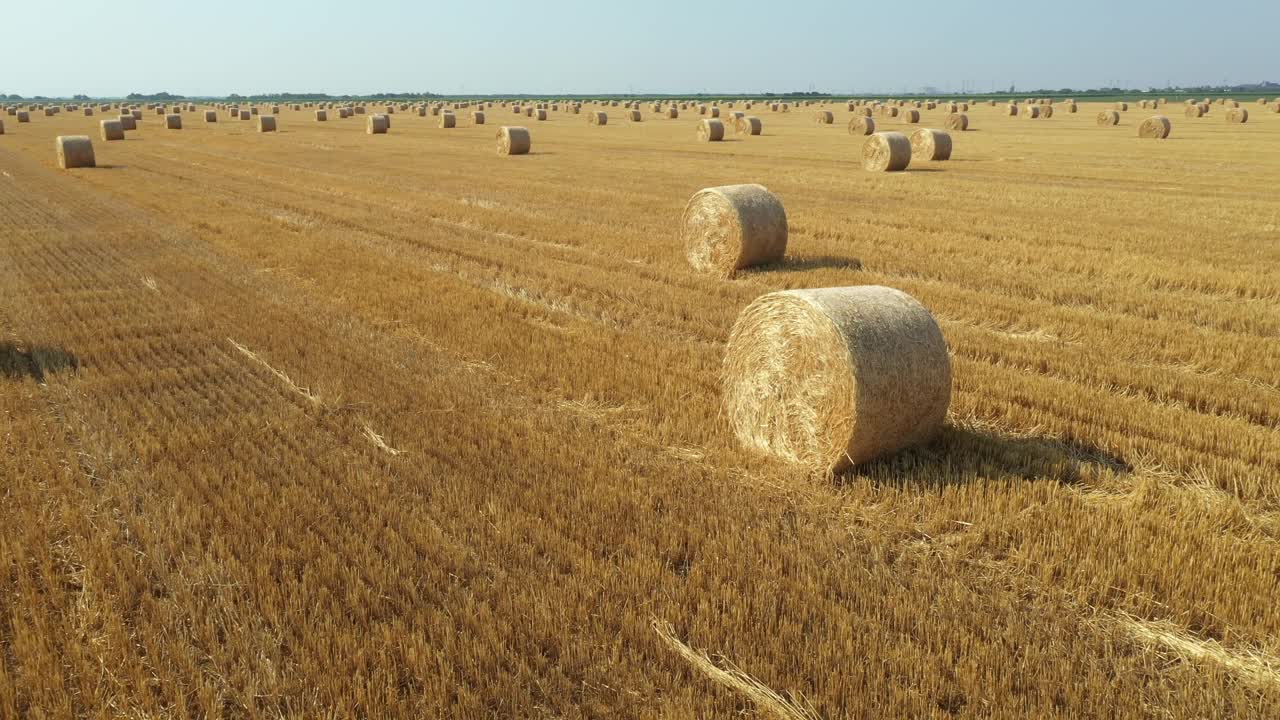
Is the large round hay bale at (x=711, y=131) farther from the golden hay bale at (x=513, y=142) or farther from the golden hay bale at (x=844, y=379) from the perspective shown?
the golden hay bale at (x=844, y=379)

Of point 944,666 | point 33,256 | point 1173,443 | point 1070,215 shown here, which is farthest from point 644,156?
point 944,666

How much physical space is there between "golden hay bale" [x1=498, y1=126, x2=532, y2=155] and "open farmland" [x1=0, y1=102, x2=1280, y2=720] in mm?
21303

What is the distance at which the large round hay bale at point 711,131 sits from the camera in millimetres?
42438

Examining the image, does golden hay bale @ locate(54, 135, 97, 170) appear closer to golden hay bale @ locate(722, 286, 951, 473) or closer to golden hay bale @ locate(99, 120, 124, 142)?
golden hay bale @ locate(99, 120, 124, 142)

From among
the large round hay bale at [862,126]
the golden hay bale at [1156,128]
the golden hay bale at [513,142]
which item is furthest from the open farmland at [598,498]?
the large round hay bale at [862,126]

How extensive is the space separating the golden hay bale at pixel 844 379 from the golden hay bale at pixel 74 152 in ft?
96.3

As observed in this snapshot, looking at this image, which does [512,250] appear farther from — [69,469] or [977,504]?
[977,504]

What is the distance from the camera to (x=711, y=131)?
139ft

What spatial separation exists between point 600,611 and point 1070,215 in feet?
53.5

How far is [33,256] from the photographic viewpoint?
14.0 meters

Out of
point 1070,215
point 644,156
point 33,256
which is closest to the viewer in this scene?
point 33,256

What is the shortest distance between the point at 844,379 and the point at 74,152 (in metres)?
30.4

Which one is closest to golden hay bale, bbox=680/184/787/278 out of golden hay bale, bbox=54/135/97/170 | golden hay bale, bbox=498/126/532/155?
golden hay bale, bbox=498/126/532/155

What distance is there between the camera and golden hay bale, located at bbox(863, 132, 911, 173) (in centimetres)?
2666
